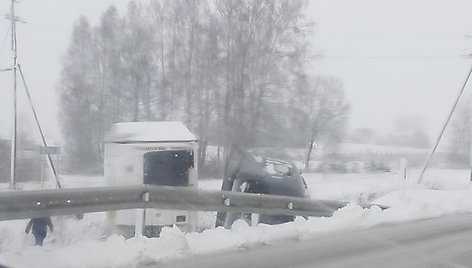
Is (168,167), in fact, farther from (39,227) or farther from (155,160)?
(39,227)

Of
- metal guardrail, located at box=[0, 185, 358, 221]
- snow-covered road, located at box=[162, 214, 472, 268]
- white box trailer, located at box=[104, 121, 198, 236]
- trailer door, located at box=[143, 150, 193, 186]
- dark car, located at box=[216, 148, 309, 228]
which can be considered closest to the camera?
metal guardrail, located at box=[0, 185, 358, 221]

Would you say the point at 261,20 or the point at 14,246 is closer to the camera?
the point at 14,246

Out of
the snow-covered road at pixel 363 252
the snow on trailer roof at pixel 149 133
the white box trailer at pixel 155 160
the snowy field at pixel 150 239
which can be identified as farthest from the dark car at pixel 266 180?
the snow-covered road at pixel 363 252

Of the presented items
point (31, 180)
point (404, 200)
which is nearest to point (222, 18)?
point (404, 200)

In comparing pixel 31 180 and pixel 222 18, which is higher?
pixel 222 18

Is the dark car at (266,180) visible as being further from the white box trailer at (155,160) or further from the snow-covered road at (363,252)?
the snow-covered road at (363,252)

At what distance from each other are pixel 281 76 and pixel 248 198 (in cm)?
1376

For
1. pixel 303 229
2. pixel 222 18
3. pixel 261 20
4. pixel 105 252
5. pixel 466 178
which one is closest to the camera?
pixel 105 252

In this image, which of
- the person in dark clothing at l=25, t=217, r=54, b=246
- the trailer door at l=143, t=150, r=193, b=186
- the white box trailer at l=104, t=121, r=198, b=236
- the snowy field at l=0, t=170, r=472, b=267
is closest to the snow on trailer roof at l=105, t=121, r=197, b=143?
the white box trailer at l=104, t=121, r=198, b=236

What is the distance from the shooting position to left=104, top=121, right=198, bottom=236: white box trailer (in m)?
10.2

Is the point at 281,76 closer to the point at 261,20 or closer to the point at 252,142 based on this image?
the point at 261,20

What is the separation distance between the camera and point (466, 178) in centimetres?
2841

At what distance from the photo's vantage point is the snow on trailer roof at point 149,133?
1084cm

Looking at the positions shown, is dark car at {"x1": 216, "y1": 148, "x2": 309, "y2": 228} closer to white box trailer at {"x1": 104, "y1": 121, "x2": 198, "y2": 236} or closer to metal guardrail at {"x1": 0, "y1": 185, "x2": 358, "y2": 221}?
metal guardrail at {"x1": 0, "y1": 185, "x2": 358, "y2": 221}
